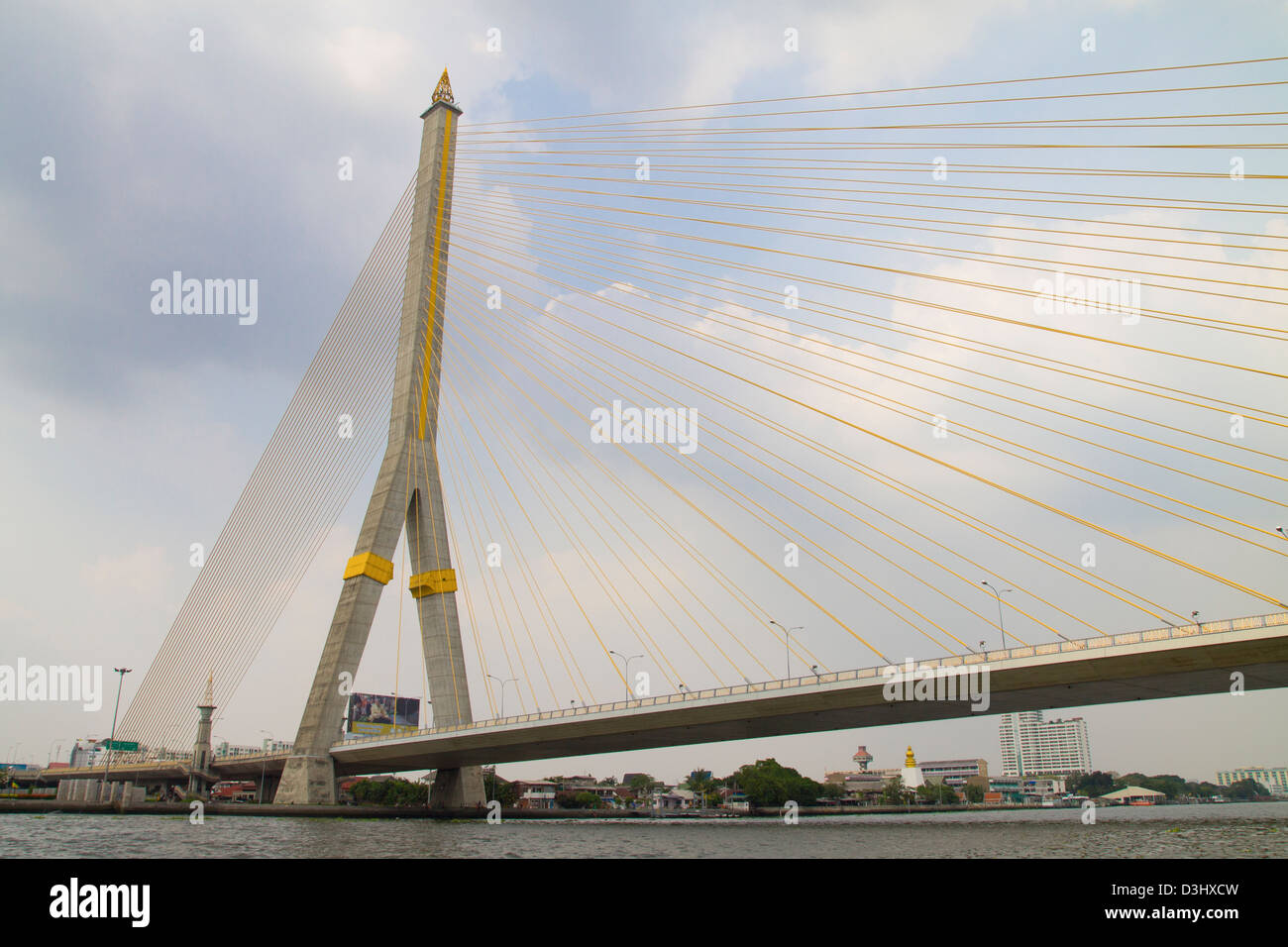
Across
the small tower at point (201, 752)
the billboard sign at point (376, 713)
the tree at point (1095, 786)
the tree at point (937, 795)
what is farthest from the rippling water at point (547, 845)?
the tree at point (1095, 786)

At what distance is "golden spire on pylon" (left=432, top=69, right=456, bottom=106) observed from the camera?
143 ft

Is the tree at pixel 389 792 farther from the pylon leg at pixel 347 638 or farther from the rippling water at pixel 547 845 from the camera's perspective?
the rippling water at pixel 547 845

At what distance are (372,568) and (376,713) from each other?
43.7 metres

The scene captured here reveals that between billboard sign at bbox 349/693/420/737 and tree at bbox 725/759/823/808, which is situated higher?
billboard sign at bbox 349/693/420/737

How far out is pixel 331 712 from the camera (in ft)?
132

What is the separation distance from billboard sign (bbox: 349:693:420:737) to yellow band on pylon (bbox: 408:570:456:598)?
36199 millimetres

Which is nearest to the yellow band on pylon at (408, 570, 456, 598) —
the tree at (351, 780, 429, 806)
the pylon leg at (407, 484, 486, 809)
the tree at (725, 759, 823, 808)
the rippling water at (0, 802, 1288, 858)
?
the pylon leg at (407, 484, 486, 809)

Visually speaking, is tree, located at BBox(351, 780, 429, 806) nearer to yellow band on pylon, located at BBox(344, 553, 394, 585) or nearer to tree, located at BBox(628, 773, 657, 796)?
tree, located at BBox(628, 773, 657, 796)

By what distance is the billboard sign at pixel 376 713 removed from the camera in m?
74.2

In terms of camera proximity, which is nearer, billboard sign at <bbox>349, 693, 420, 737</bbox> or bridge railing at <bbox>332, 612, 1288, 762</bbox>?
bridge railing at <bbox>332, 612, 1288, 762</bbox>

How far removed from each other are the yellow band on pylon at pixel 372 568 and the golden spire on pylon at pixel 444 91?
22855mm

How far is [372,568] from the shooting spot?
130ft
